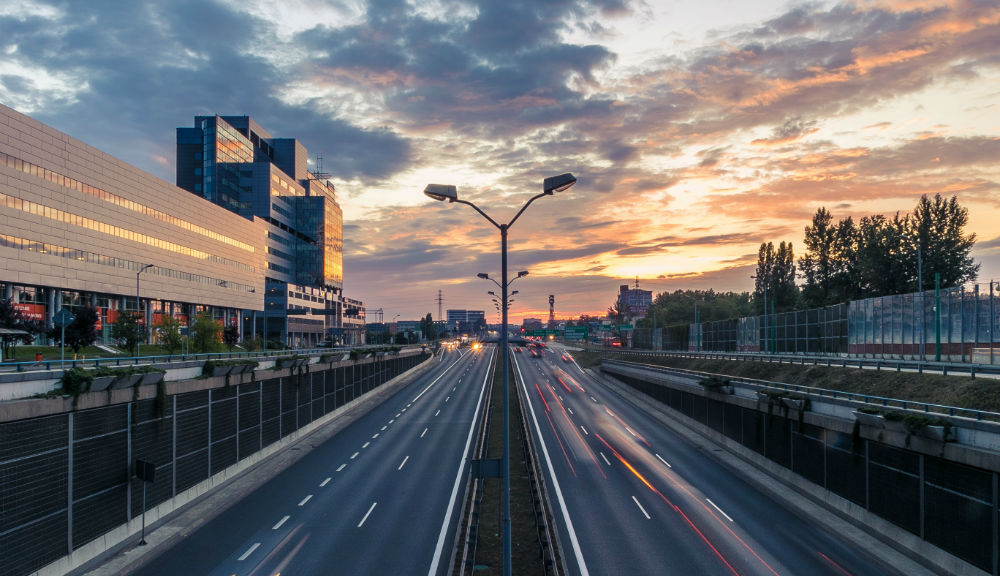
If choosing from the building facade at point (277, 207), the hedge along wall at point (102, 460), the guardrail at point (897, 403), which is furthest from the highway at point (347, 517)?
the building facade at point (277, 207)

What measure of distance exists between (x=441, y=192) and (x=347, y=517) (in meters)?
18.8

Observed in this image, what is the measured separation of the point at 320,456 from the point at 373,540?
1994cm

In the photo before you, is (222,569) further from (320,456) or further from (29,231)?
(29,231)

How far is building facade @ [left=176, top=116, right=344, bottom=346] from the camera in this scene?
157 meters

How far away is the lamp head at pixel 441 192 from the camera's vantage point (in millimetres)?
18938

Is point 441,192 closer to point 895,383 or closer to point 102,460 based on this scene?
point 102,460

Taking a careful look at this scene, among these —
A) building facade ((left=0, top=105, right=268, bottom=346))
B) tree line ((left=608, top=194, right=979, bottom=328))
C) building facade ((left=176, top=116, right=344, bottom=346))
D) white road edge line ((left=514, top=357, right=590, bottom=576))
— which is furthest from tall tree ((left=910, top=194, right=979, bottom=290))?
building facade ((left=176, top=116, right=344, bottom=346))

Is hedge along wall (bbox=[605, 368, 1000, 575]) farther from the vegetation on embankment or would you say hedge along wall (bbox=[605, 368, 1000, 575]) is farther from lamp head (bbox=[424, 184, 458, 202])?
A: lamp head (bbox=[424, 184, 458, 202])

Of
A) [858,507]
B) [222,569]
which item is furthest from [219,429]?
[858,507]

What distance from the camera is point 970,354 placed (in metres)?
44.1

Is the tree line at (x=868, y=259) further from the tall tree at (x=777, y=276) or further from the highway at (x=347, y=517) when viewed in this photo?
the highway at (x=347, y=517)

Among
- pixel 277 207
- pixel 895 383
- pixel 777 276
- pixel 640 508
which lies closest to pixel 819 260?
pixel 777 276

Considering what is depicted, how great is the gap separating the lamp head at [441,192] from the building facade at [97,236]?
200ft

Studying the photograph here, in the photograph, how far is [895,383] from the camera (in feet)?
134
